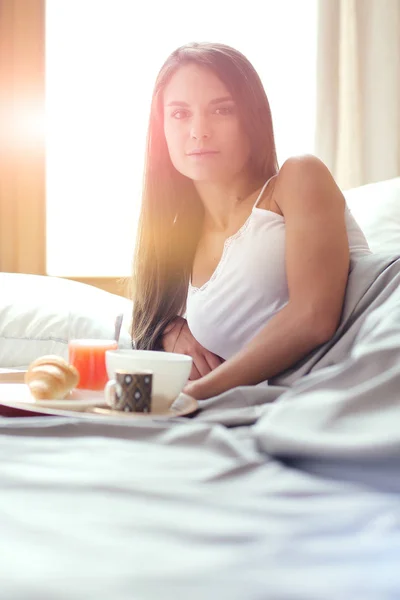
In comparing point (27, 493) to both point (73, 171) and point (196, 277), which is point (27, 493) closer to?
point (196, 277)

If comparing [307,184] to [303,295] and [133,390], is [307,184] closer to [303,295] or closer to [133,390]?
[303,295]

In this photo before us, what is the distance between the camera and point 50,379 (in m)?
0.98

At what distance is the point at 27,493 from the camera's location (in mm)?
614

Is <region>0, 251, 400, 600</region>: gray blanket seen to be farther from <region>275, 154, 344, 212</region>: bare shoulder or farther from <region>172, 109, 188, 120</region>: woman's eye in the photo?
<region>172, 109, 188, 120</region>: woman's eye

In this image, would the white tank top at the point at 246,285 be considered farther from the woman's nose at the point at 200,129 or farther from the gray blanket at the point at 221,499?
the gray blanket at the point at 221,499

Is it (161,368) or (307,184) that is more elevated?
(307,184)

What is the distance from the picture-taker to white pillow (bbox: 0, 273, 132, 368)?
1715 mm

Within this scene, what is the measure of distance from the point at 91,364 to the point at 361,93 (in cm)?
193

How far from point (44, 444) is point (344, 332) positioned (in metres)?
0.57

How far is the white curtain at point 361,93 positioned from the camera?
8.85 feet

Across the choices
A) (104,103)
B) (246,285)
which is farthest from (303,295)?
(104,103)

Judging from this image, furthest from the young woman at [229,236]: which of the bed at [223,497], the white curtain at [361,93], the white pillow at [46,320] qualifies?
the white curtain at [361,93]

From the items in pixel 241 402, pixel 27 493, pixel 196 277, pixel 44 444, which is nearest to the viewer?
pixel 27 493

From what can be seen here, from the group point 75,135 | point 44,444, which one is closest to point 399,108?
point 75,135
